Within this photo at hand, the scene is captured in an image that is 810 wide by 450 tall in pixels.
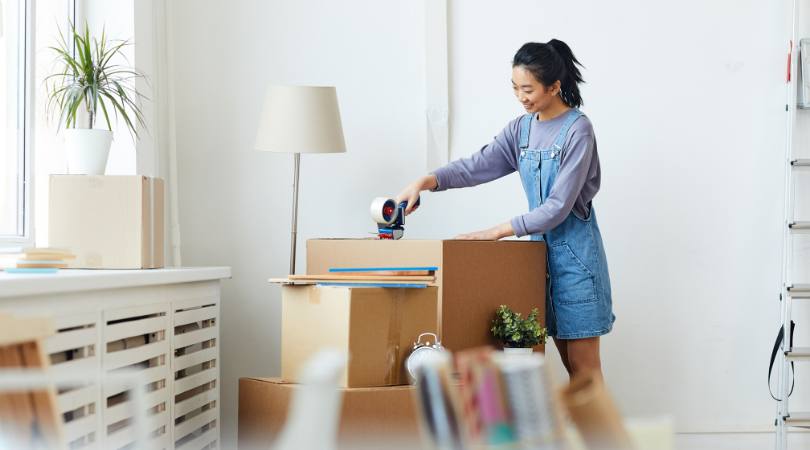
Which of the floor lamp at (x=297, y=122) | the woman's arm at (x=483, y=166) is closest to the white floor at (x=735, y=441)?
the woman's arm at (x=483, y=166)

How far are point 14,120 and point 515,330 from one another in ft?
5.22

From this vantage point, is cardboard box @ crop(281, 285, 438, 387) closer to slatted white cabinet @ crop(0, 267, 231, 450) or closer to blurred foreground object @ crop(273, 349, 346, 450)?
slatted white cabinet @ crop(0, 267, 231, 450)

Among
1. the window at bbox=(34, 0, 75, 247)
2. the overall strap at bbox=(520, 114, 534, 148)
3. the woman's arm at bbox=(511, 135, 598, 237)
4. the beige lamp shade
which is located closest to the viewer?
the woman's arm at bbox=(511, 135, 598, 237)

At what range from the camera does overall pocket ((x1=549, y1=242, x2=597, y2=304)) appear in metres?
2.05

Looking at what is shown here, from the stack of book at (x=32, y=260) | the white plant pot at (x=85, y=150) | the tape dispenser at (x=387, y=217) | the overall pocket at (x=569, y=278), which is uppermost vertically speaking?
the white plant pot at (x=85, y=150)

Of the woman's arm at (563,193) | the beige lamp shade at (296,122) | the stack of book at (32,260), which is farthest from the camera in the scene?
the beige lamp shade at (296,122)

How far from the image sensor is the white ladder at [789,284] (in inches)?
102

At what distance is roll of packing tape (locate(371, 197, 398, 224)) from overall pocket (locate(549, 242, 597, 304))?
51 cm

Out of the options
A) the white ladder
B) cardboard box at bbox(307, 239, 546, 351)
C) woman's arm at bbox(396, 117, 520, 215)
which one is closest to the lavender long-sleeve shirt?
woman's arm at bbox(396, 117, 520, 215)

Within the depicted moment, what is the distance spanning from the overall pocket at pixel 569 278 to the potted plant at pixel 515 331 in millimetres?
205

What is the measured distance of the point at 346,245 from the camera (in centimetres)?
199

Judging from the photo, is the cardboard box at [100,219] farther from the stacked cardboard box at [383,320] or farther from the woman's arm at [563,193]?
the woman's arm at [563,193]

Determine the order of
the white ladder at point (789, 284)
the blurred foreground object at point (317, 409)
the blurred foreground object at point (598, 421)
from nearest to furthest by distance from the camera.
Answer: the blurred foreground object at point (317, 409) → the blurred foreground object at point (598, 421) → the white ladder at point (789, 284)

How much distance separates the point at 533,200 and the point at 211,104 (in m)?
1.36
